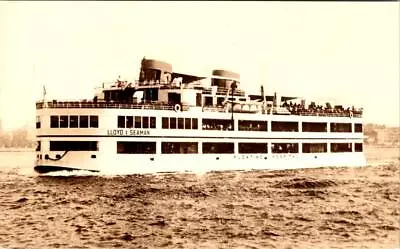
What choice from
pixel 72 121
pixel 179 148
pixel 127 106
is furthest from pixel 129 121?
pixel 179 148

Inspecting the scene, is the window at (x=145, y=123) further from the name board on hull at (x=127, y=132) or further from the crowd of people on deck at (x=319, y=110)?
the crowd of people on deck at (x=319, y=110)

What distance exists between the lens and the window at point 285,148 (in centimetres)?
1792

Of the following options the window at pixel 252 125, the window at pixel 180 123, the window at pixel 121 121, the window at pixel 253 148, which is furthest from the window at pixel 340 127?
the window at pixel 121 121

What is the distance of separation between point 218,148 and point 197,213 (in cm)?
708

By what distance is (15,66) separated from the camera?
939 cm

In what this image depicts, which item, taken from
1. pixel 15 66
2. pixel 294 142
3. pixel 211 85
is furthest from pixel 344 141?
pixel 15 66

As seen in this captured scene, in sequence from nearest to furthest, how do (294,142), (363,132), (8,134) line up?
(8,134) → (294,142) → (363,132)

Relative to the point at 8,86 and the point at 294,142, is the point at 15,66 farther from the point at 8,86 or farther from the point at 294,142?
the point at 294,142

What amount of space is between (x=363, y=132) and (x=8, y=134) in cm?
1320

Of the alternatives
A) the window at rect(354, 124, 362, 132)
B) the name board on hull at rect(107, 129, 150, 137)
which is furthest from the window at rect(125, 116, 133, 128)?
the window at rect(354, 124, 362, 132)

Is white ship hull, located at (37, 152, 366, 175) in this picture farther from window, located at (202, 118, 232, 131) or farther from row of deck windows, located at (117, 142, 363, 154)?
window, located at (202, 118, 232, 131)

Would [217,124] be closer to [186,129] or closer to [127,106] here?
[186,129]

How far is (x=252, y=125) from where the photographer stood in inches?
687

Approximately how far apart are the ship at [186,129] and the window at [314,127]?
0.04 meters
